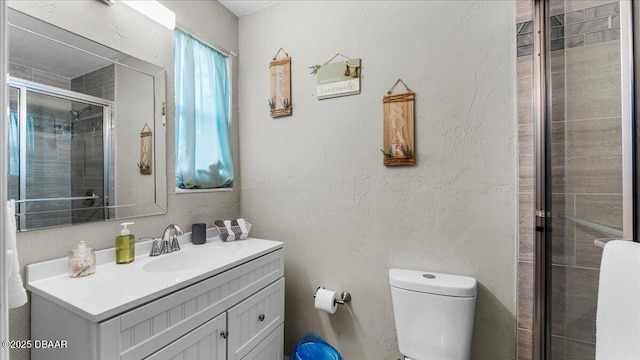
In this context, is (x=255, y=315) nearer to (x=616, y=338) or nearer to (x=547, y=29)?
(x=616, y=338)

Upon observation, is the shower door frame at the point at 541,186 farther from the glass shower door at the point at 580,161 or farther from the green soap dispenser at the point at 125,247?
the green soap dispenser at the point at 125,247

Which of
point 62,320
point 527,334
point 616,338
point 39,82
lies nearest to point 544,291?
point 527,334

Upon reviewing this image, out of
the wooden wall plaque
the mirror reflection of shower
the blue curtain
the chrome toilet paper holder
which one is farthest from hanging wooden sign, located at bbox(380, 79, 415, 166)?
the mirror reflection of shower

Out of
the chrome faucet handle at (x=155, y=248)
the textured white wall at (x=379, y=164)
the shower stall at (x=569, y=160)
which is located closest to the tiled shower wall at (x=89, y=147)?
the chrome faucet handle at (x=155, y=248)

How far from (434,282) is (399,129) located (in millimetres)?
747

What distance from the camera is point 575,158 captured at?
850 millimetres

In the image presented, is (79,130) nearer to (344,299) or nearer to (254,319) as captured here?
(254,319)

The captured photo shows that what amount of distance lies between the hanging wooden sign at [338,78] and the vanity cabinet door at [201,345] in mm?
1240

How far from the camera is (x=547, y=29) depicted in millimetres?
1052

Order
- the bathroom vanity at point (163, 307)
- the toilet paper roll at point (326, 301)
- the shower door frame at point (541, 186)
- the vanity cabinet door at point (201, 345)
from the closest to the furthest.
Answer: the bathroom vanity at point (163, 307), the vanity cabinet door at point (201, 345), the shower door frame at point (541, 186), the toilet paper roll at point (326, 301)

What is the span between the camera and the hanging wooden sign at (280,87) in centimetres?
166

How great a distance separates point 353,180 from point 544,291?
3.13 ft

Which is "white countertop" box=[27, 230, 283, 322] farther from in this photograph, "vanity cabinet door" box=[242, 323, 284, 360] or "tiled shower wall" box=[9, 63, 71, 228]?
"vanity cabinet door" box=[242, 323, 284, 360]

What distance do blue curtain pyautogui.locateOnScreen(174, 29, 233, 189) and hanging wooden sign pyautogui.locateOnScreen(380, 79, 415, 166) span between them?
40.4 inches
